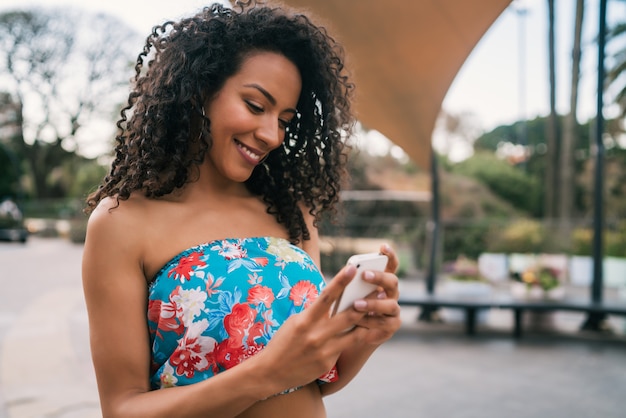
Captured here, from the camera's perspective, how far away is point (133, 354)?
3.39 feet

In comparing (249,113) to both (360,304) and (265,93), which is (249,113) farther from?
(360,304)

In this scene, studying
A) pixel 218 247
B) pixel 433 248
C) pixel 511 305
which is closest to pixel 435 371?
pixel 511 305

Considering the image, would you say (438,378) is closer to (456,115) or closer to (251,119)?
(251,119)

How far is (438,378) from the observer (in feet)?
17.1

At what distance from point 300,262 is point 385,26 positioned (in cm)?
346

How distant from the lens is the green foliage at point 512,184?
62.6 feet

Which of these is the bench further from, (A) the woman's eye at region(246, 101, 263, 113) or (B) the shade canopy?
(A) the woman's eye at region(246, 101, 263, 113)

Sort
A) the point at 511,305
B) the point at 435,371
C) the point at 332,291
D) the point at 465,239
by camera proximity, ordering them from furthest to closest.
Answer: the point at 465,239, the point at 511,305, the point at 435,371, the point at 332,291

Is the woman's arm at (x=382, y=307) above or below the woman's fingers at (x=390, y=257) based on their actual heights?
below

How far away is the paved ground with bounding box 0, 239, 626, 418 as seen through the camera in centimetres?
438

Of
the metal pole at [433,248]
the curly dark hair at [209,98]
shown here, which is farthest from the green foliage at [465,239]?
the curly dark hair at [209,98]

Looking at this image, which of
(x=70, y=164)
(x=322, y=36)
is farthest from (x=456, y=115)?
(x=322, y=36)

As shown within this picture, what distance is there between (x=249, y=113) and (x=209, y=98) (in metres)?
0.12

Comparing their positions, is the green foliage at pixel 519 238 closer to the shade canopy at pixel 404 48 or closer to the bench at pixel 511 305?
the bench at pixel 511 305
